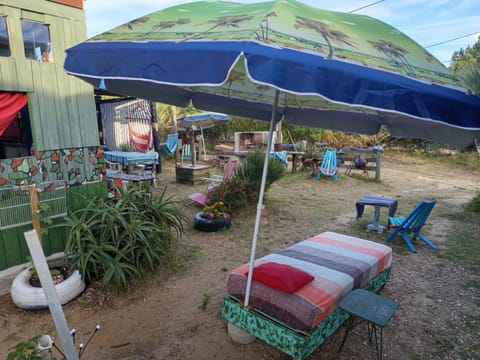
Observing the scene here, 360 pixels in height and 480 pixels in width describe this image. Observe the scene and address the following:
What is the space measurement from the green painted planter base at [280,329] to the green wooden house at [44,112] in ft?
8.04

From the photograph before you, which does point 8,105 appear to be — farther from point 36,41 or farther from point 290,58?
point 290,58

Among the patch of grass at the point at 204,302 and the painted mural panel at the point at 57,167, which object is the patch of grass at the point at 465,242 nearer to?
the patch of grass at the point at 204,302

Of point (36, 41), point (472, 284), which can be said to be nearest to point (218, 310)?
point (472, 284)

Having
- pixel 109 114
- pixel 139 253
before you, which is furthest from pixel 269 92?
pixel 109 114

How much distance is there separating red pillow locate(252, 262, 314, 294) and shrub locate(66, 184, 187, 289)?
1363 millimetres

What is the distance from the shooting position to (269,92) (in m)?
2.99

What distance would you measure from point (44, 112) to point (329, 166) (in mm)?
7657

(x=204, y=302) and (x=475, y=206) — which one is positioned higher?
(x=204, y=302)

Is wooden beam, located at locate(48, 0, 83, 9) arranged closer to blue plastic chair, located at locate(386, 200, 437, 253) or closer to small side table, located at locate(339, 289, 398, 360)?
small side table, located at locate(339, 289, 398, 360)

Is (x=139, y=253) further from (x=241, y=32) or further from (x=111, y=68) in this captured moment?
(x=241, y=32)

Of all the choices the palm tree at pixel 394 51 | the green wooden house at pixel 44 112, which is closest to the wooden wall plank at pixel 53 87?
the green wooden house at pixel 44 112

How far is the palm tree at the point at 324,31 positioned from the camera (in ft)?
5.02

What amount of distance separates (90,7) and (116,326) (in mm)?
3705

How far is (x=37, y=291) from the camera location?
2.63 m
